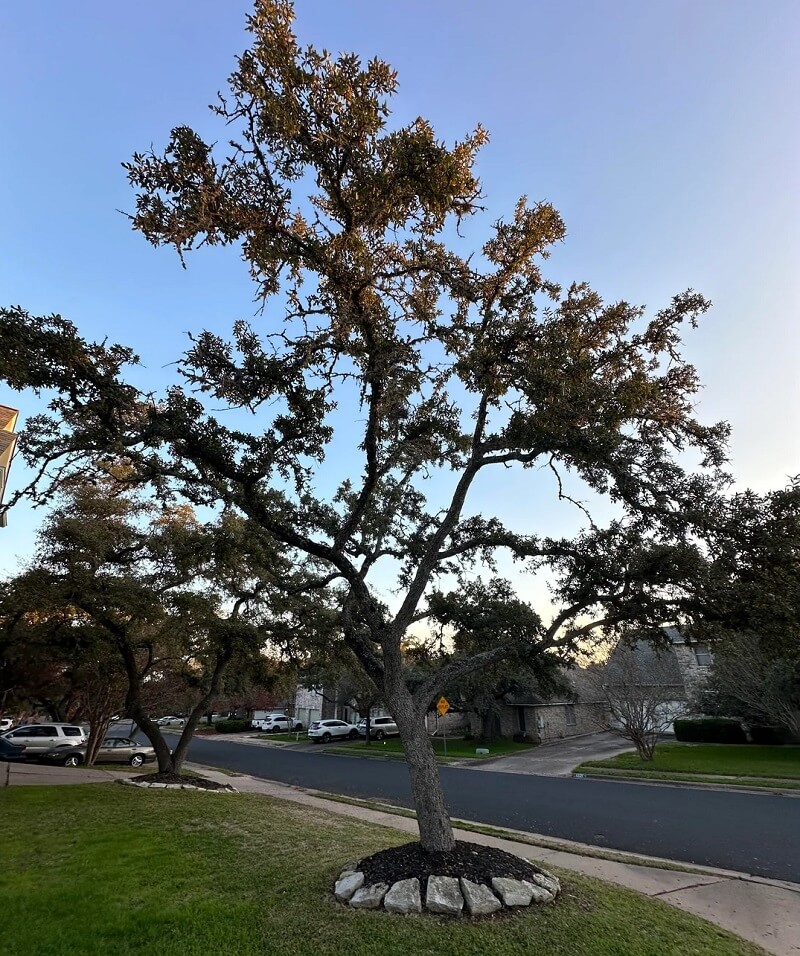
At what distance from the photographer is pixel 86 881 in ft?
21.5

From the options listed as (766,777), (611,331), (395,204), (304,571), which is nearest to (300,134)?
(395,204)

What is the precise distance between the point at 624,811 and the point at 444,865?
9.47 m

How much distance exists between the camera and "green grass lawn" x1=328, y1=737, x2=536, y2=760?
30172mm

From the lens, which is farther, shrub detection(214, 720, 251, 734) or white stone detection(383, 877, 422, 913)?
shrub detection(214, 720, 251, 734)

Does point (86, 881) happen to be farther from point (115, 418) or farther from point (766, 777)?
point (766, 777)

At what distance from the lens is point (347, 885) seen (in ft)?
19.8

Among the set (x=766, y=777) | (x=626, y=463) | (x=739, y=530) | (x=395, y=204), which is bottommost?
(x=766, y=777)

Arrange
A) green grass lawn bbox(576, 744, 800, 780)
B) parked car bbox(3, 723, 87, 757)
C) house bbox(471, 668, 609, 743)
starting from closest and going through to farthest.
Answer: green grass lawn bbox(576, 744, 800, 780), parked car bbox(3, 723, 87, 757), house bbox(471, 668, 609, 743)

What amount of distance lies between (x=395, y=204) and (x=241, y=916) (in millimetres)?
7324

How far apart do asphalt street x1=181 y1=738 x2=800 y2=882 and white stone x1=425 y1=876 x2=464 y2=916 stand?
218 inches

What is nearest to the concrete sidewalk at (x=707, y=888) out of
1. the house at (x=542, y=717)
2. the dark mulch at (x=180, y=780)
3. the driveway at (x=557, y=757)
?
the dark mulch at (x=180, y=780)

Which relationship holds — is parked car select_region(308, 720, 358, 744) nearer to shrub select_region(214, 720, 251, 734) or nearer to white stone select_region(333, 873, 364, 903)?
shrub select_region(214, 720, 251, 734)

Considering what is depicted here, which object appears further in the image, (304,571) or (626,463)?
(304,571)

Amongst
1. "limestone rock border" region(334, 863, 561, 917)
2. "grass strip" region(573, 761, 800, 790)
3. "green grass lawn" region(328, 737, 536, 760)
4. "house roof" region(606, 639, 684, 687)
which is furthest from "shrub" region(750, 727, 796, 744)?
"limestone rock border" region(334, 863, 561, 917)
